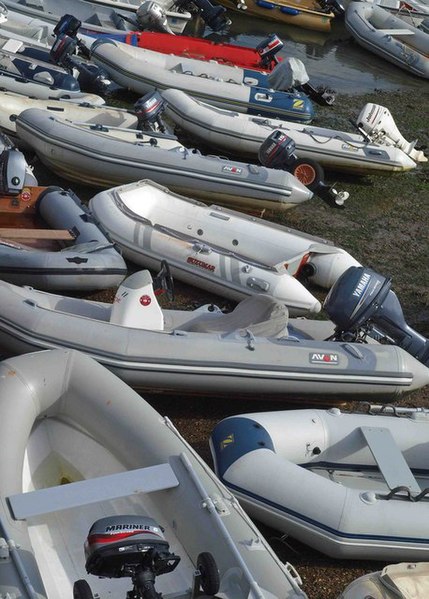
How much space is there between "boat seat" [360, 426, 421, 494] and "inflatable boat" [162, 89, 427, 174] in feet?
13.9

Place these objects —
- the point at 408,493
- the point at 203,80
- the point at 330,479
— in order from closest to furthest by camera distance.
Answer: the point at 408,493, the point at 330,479, the point at 203,80

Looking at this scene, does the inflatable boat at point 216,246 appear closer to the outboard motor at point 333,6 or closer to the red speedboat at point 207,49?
the red speedboat at point 207,49

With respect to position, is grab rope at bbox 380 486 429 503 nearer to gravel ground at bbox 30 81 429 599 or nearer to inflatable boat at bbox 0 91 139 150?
gravel ground at bbox 30 81 429 599

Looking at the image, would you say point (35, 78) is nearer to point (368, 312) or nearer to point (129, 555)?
point (368, 312)

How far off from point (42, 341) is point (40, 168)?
3.32 m

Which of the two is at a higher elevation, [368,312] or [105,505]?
[368,312]

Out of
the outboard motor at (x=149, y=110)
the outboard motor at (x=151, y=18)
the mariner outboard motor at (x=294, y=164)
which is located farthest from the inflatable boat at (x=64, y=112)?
the outboard motor at (x=151, y=18)

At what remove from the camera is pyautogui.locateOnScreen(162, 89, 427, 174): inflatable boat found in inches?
343

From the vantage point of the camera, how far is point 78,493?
360cm

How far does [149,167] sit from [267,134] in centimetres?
170

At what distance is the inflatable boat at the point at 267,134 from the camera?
8719mm

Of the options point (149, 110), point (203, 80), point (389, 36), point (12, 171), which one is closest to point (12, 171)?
point (12, 171)

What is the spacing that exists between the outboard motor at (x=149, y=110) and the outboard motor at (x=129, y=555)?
567cm

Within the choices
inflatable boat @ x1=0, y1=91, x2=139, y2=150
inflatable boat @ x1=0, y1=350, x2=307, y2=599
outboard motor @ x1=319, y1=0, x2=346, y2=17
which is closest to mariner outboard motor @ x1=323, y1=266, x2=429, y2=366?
inflatable boat @ x1=0, y1=350, x2=307, y2=599
